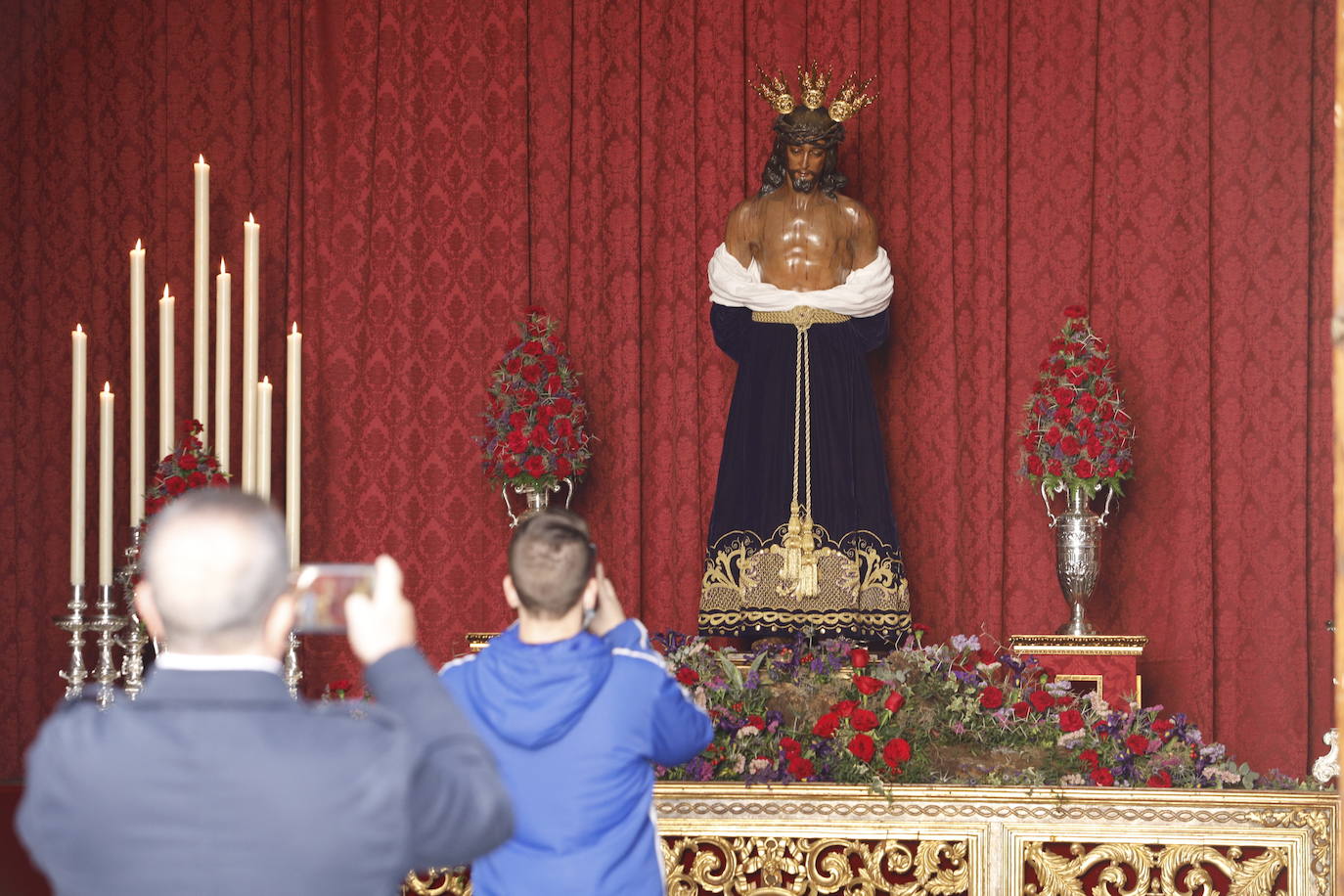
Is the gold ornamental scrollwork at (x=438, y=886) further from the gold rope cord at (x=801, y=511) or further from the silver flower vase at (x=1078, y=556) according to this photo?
the silver flower vase at (x=1078, y=556)

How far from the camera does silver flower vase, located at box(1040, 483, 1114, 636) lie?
19.7 ft

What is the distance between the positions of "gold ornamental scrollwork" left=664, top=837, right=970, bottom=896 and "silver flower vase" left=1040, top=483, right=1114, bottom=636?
211cm

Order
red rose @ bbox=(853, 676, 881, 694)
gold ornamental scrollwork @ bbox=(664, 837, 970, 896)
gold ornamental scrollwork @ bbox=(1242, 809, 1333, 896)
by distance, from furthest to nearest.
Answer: red rose @ bbox=(853, 676, 881, 694)
gold ornamental scrollwork @ bbox=(664, 837, 970, 896)
gold ornamental scrollwork @ bbox=(1242, 809, 1333, 896)

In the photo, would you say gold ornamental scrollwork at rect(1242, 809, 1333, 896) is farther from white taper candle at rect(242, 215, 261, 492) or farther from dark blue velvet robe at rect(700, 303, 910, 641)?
white taper candle at rect(242, 215, 261, 492)

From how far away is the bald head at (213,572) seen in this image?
65.7 inches

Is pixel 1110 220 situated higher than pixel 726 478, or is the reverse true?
pixel 1110 220

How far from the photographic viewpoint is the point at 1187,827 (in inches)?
157

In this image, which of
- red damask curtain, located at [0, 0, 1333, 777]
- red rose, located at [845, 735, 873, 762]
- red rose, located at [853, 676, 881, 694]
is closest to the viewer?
red rose, located at [845, 735, 873, 762]

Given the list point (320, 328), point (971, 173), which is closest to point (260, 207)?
point (320, 328)

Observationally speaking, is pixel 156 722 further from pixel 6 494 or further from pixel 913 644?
pixel 6 494

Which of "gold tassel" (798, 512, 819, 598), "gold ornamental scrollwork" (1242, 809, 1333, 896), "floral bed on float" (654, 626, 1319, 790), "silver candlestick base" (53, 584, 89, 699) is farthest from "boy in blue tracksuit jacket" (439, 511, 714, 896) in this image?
"gold tassel" (798, 512, 819, 598)

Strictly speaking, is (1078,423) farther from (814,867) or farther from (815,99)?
(814,867)

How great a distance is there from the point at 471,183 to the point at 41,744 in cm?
585

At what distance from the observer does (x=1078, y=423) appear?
19.6 ft
